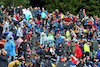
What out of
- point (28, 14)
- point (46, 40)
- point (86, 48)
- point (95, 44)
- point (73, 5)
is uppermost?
point (73, 5)

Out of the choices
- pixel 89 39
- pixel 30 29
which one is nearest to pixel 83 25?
pixel 89 39

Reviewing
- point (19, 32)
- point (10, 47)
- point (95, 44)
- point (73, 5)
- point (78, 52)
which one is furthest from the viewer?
point (73, 5)

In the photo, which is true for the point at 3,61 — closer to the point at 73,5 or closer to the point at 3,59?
the point at 3,59

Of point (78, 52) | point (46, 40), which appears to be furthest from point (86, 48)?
point (46, 40)

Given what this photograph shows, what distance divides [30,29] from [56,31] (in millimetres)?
2129

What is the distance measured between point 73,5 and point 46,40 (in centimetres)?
1547

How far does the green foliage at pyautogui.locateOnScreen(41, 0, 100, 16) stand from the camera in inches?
1021

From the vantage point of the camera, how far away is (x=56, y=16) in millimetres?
16031

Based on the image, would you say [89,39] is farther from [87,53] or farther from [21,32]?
[21,32]

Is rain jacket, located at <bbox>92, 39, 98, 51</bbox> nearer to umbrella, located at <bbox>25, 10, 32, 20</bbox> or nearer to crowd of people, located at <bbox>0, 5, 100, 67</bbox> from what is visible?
crowd of people, located at <bbox>0, 5, 100, 67</bbox>

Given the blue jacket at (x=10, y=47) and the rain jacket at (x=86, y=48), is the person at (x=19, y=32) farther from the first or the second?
the rain jacket at (x=86, y=48)

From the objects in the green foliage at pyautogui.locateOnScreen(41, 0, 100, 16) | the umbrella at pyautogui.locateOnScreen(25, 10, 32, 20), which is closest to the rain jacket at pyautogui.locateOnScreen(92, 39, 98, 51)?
the umbrella at pyautogui.locateOnScreen(25, 10, 32, 20)

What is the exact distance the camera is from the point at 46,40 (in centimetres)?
1206

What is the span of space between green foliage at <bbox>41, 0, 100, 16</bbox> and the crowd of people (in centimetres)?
920
